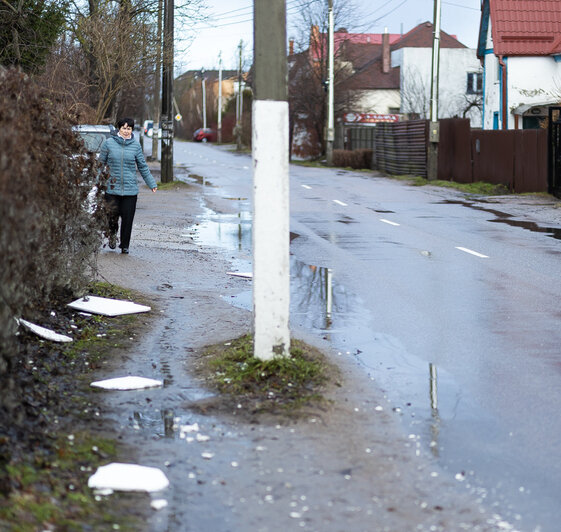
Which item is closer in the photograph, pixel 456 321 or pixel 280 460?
pixel 280 460

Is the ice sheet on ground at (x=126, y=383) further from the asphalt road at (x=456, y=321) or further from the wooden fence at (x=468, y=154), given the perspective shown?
the wooden fence at (x=468, y=154)

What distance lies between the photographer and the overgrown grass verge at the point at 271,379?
6.31 m

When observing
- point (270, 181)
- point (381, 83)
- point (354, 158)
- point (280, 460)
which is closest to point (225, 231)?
point (270, 181)

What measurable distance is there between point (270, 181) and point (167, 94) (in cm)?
2393

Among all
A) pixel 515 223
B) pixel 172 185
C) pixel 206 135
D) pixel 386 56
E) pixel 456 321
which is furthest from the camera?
pixel 206 135

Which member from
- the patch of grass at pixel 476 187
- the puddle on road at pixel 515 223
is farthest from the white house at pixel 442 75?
the puddle on road at pixel 515 223

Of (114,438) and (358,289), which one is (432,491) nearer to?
(114,438)

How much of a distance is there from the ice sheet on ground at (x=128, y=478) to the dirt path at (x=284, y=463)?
8 centimetres

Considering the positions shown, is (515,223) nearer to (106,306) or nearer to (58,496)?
(106,306)

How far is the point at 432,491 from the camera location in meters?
4.88

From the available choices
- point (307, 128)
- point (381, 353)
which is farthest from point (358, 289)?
point (307, 128)

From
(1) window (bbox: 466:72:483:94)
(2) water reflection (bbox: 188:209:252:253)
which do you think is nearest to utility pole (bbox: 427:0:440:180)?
(2) water reflection (bbox: 188:209:252:253)

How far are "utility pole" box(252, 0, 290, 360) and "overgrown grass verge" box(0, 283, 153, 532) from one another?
1.23 meters

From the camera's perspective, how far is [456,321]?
31.1 feet
